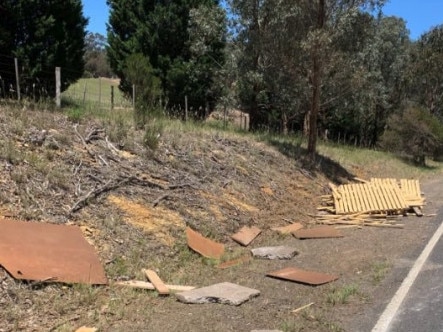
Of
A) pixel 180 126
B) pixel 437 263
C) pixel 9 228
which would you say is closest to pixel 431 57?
pixel 180 126

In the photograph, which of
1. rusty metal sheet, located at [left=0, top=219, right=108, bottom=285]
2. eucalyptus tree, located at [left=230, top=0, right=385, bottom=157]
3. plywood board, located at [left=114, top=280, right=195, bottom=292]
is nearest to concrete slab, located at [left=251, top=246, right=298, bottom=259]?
plywood board, located at [left=114, top=280, right=195, bottom=292]

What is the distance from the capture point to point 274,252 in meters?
9.49

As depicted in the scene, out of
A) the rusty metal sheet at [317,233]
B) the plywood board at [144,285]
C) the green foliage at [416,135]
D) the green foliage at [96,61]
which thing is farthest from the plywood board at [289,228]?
the green foliage at [96,61]

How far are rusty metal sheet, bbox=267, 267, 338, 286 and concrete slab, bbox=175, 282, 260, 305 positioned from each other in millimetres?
869

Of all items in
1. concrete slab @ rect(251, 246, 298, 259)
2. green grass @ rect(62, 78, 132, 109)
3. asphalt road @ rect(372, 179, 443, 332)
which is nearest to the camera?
asphalt road @ rect(372, 179, 443, 332)

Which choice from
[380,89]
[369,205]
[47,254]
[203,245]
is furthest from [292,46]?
[380,89]

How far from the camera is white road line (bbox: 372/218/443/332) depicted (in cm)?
594

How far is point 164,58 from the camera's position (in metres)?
31.0

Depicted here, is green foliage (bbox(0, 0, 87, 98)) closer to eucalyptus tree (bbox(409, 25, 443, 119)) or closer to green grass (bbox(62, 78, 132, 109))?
green grass (bbox(62, 78, 132, 109))

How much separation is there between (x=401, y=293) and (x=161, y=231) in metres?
3.75

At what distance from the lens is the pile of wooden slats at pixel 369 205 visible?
13.4 metres

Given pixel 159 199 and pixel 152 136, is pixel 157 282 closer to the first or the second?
pixel 159 199

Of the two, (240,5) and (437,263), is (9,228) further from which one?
(240,5)

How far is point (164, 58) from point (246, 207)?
2033cm
